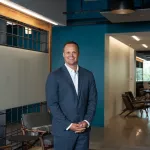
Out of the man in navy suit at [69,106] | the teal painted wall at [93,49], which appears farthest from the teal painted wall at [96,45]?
the man in navy suit at [69,106]

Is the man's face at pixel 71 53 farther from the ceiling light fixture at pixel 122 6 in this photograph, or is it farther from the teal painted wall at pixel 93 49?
the teal painted wall at pixel 93 49

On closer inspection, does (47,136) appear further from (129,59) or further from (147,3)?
(129,59)

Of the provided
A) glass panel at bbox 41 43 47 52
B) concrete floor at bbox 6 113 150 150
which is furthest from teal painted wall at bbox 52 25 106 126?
glass panel at bbox 41 43 47 52

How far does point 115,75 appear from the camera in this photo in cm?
1030

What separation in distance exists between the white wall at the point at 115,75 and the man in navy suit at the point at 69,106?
5482 mm

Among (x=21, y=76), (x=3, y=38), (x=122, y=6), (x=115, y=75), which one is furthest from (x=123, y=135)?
(x=3, y=38)

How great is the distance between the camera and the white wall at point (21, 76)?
17.2 feet

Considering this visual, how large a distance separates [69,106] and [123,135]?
467cm

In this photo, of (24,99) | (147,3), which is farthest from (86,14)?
(24,99)

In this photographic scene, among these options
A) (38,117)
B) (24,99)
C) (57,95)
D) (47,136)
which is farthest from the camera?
(24,99)

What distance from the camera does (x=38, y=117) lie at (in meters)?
4.94

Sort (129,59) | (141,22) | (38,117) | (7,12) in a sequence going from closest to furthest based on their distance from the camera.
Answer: (38,117)
(7,12)
(141,22)
(129,59)

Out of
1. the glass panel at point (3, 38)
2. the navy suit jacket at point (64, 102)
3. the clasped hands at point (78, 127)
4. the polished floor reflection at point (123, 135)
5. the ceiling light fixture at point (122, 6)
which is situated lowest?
the polished floor reflection at point (123, 135)

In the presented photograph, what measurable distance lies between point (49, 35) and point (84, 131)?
5.36 m
